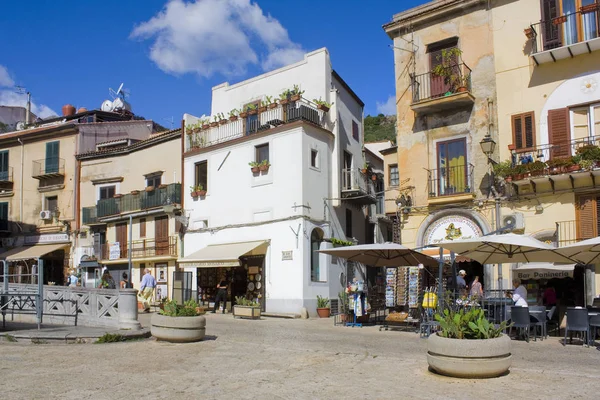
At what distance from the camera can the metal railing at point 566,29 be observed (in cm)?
1881

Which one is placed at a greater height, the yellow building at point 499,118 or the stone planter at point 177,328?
the yellow building at point 499,118

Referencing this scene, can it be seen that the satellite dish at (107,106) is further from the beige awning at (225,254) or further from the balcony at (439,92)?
the balcony at (439,92)

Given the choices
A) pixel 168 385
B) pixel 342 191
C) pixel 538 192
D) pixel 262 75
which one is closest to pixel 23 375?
pixel 168 385

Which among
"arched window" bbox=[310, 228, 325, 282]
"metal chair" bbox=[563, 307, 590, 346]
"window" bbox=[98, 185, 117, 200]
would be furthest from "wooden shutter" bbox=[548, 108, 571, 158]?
"window" bbox=[98, 185, 117, 200]

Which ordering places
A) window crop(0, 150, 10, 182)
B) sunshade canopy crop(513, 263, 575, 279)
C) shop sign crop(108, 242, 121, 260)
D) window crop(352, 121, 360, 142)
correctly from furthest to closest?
window crop(0, 150, 10, 182) < shop sign crop(108, 242, 121, 260) < window crop(352, 121, 360, 142) < sunshade canopy crop(513, 263, 575, 279)

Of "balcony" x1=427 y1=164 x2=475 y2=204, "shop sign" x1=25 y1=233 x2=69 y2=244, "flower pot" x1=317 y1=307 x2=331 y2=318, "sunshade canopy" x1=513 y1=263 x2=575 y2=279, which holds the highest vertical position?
"balcony" x1=427 y1=164 x2=475 y2=204

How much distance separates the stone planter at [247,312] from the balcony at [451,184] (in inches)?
293

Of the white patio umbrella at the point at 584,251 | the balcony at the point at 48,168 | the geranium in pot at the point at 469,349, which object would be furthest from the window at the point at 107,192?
the geranium in pot at the point at 469,349

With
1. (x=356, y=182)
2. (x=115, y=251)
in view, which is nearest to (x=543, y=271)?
(x=356, y=182)

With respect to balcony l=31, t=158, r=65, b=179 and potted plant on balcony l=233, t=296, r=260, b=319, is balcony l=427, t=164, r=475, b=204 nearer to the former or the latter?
potted plant on balcony l=233, t=296, r=260, b=319

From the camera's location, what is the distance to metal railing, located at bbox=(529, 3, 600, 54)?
1881 cm

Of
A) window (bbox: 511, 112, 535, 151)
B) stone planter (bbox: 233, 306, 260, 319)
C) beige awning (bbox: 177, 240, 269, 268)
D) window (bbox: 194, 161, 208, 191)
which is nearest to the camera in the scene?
window (bbox: 511, 112, 535, 151)

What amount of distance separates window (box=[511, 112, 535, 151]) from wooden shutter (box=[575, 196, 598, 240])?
2.44m

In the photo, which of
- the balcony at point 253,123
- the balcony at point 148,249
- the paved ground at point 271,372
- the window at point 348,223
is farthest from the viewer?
the balcony at point 148,249
